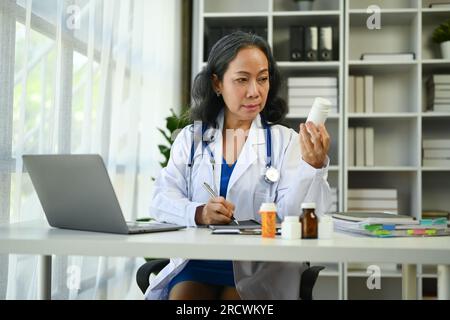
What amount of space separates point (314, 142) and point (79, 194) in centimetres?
62

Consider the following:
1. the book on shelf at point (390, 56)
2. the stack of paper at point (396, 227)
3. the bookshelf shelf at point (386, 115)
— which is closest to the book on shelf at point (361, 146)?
the bookshelf shelf at point (386, 115)

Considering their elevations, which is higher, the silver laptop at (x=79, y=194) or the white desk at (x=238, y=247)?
the silver laptop at (x=79, y=194)

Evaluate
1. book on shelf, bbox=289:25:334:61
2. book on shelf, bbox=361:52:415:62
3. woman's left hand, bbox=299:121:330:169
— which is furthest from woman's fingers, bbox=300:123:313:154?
book on shelf, bbox=361:52:415:62

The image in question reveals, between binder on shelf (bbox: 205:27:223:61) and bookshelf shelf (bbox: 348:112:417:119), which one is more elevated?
binder on shelf (bbox: 205:27:223:61)

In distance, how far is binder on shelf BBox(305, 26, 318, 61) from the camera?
3654 mm

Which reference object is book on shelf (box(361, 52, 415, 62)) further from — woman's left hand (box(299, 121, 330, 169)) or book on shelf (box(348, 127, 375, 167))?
woman's left hand (box(299, 121, 330, 169))

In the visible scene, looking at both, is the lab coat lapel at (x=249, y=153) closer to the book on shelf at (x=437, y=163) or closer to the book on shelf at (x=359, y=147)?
the book on shelf at (x=359, y=147)

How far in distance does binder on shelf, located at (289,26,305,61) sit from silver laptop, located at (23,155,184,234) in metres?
2.33

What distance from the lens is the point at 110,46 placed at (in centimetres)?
276

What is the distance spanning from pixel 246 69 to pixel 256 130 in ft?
0.69

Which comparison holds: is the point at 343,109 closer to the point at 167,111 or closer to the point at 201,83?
the point at 167,111

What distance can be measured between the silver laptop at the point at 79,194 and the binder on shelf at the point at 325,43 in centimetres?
236

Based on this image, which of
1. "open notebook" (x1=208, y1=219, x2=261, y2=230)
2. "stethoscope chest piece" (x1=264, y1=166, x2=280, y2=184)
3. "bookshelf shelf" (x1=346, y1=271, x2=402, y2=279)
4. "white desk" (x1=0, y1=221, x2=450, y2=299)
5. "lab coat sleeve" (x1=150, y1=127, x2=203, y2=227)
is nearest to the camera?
"white desk" (x1=0, y1=221, x2=450, y2=299)

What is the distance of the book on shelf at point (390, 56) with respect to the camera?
3.64 metres
